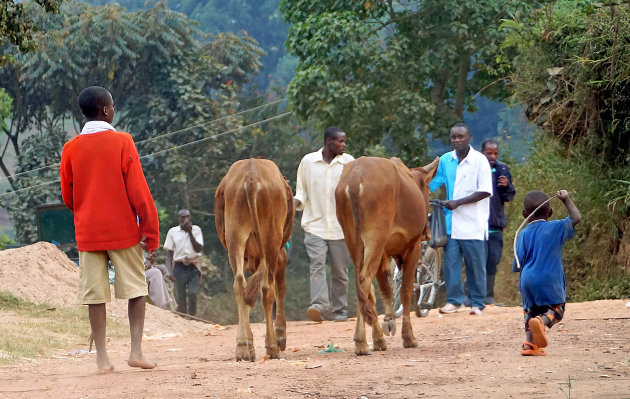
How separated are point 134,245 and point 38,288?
6842 millimetres

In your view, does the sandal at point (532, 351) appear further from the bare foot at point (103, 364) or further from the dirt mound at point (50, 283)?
the dirt mound at point (50, 283)

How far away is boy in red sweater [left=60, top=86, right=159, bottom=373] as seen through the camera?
24.6ft

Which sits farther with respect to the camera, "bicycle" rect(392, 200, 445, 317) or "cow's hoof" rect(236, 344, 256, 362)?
"bicycle" rect(392, 200, 445, 317)

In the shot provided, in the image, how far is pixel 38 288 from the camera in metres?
14.0

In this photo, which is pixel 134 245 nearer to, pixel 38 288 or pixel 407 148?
pixel 38 288

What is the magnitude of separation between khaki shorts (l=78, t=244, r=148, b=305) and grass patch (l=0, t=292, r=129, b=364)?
1858mm

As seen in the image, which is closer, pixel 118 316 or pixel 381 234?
pixel 381 234

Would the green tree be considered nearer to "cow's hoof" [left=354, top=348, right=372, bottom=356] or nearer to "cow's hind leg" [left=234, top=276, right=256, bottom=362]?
"cow's hind leg" [left=234, top=276, right=256, bottom=362]

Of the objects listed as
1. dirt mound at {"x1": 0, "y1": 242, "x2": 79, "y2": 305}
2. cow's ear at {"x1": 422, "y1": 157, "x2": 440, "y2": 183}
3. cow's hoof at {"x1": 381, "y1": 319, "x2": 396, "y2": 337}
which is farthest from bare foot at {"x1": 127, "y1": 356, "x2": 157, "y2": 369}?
dirt mound at {"x1": 0, "y1": 242, "x2": 79, "y2": 305}

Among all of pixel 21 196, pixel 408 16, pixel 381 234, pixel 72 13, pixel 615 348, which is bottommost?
pixel 615 348

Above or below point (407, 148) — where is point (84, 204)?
below

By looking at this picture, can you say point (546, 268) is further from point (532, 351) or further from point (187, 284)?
point (187, 284)

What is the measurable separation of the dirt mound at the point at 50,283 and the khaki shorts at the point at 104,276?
5473mm

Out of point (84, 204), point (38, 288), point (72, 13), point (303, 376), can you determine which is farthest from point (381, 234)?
point (72, 13)
